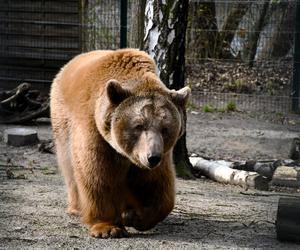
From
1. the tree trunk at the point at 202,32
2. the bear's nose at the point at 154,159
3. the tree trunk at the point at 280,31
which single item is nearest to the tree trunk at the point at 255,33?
the tree trunk at the point at 280,31

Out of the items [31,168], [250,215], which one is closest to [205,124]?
[31,168]

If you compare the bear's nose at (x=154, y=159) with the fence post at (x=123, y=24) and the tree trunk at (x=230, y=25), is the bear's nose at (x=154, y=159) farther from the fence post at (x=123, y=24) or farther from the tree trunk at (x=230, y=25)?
the tree trunk at (x=230, y=25)

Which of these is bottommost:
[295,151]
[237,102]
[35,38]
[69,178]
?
[237,102]

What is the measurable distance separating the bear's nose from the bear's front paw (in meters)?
0.56

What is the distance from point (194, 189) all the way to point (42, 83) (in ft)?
18.4

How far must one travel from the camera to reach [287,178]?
6.82 m

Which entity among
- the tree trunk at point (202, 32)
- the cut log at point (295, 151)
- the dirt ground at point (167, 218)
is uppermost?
the tree trunk at point (202, 32)

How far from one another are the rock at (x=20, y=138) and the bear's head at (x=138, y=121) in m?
3.91

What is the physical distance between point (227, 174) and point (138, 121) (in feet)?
9.00

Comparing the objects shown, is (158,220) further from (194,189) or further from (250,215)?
(194,189)

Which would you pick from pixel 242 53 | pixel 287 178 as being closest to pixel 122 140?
pixel 287 178

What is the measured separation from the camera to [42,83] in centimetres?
1144

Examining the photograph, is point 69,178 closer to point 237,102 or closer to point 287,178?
point 287,178

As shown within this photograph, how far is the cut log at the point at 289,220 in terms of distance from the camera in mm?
4430
